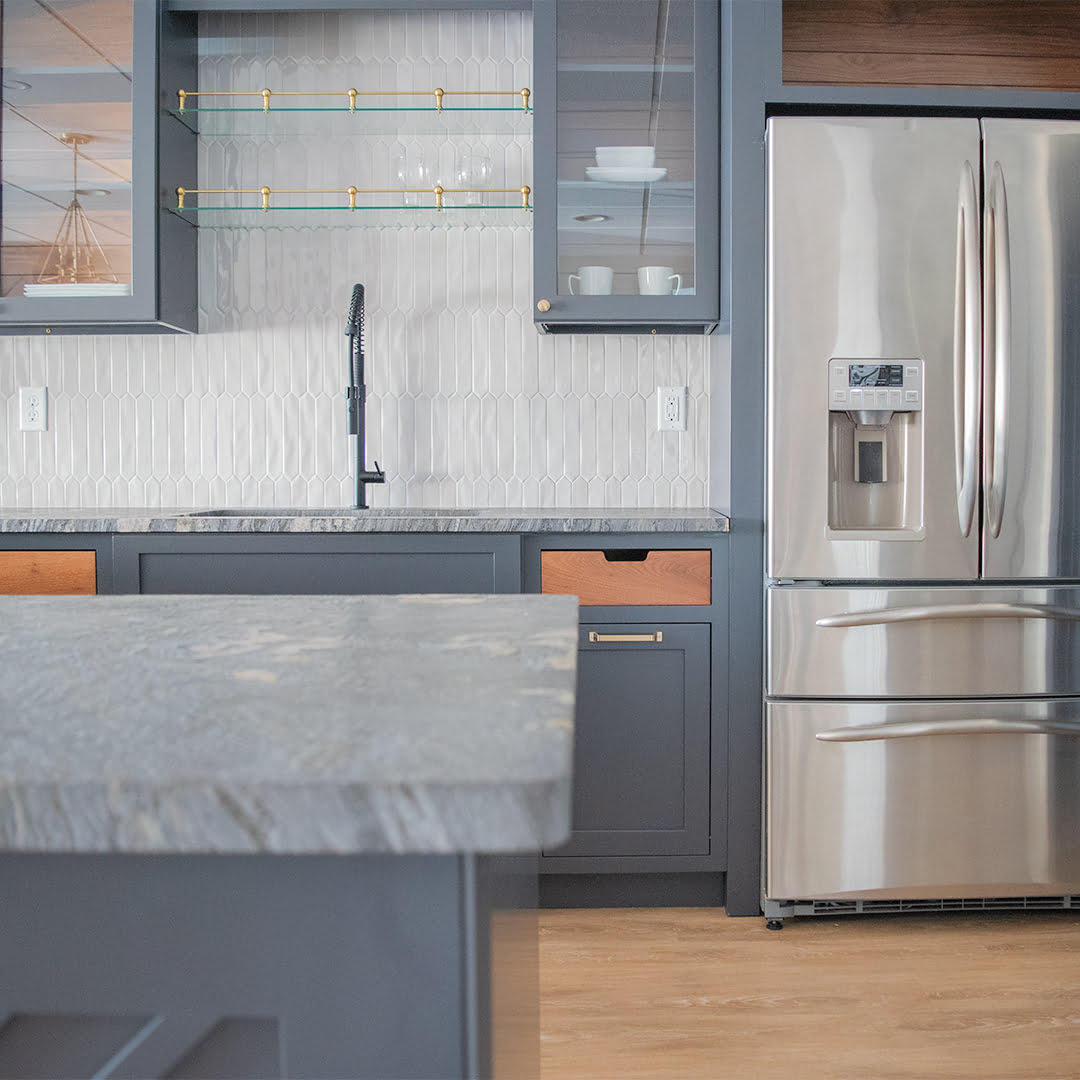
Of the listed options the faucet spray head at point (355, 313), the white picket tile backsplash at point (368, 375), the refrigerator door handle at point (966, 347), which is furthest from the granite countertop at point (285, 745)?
the white picket tile backsplash at point (368, 375)

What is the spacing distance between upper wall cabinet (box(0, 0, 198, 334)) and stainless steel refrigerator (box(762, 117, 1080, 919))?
1514 millimetres

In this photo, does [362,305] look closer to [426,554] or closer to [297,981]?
[426,554]

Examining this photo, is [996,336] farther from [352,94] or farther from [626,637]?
[352,94]

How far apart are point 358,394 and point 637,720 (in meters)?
1.12

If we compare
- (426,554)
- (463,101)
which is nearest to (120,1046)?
(426,554)

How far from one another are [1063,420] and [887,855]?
1014 mm

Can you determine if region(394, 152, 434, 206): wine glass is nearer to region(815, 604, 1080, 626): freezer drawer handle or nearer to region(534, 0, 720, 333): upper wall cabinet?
region(534, 0, 720, 333): upper wall cabinet

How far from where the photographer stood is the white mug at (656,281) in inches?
98.0

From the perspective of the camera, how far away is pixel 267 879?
49 centimetres

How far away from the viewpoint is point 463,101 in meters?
2.77

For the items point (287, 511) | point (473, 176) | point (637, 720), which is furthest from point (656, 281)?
point (287, 511)

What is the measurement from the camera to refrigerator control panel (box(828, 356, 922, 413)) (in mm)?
2172

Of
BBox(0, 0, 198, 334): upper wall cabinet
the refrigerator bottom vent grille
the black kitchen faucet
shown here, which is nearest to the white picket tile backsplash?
the black kitchen faucet

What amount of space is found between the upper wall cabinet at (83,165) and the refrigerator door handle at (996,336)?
194 centimetres
